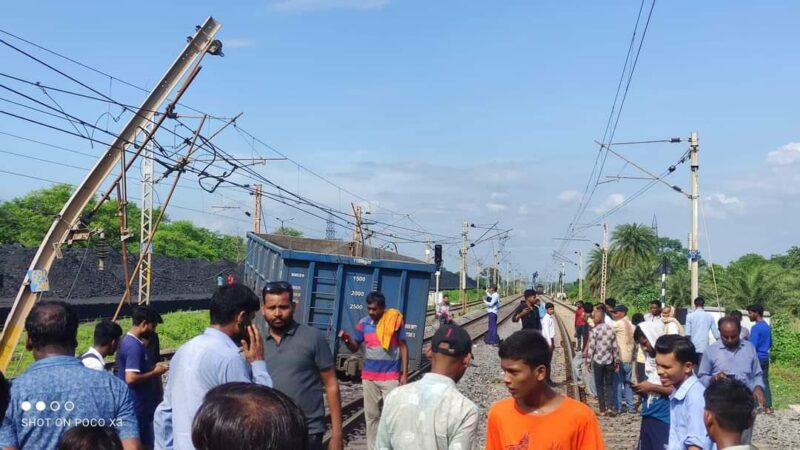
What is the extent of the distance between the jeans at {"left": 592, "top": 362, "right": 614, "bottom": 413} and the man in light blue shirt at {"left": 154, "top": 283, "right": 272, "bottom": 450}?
9562 millimetres

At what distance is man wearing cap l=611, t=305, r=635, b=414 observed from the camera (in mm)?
13727

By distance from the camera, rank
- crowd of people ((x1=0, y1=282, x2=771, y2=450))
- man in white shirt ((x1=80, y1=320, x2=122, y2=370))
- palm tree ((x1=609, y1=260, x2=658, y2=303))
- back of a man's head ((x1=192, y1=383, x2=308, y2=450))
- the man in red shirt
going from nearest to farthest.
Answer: back of a man's head ((x1=192, y1=383, x2=308, y2=450)) → crowd of people ((x1=0, y1=282, x2=771, y2=450)) → man in white shirt ((x1=80, y1=320, x2=122, y2=370)) → the man in red shirt → palm tree ((x1=609, y1=260, x2=658, y2=303))

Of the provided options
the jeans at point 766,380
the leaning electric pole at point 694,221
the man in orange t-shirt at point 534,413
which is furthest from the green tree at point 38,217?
the man in orange t-shirt at point 534,413

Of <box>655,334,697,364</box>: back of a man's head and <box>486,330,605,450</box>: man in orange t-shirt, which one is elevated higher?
<box>655,334,697,364</box>: back of a man's head

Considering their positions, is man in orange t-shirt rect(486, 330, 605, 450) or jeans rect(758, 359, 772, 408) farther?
jeans rect(758, 359, 772, 408)

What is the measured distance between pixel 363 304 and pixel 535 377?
13247 millimetres

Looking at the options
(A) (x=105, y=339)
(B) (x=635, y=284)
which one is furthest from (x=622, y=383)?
(B) (x=635, y=284)

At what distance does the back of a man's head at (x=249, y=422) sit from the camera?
212cm

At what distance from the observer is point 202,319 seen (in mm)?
35875

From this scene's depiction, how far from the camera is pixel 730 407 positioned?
414 cm

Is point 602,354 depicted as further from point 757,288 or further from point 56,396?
point 757,288

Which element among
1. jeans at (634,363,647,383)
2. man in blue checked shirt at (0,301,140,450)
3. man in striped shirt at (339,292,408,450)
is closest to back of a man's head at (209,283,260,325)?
man in blue checked shirt at (0,301,140,450)

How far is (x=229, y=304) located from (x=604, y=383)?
33.6 ft

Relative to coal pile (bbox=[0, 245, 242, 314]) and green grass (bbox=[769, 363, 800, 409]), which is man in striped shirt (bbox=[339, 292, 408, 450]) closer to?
green grass (bbox=[769, 363, 800, 409])
